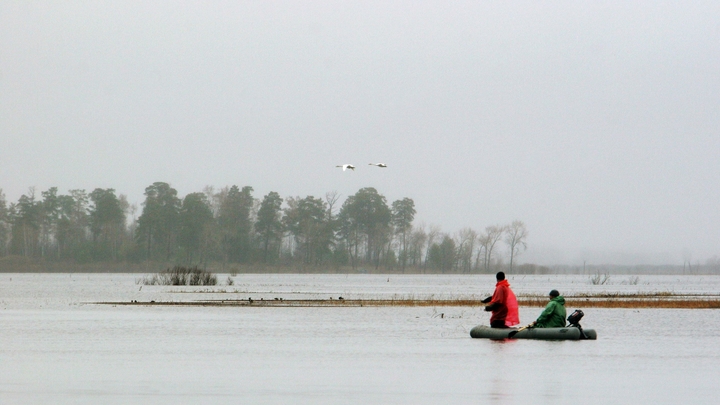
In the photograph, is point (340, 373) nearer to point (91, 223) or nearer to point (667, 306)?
point (667, 306)

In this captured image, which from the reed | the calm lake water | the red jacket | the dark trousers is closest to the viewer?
the calm lake water

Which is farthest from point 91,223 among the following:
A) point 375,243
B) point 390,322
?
→ point 390,322

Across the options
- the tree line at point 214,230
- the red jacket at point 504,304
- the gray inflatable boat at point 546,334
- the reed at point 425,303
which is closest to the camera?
the red jacket at point 504,304

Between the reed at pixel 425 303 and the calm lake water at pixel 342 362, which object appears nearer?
the calm lake water at pixel 342 362

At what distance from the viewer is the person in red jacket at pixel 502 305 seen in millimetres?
29906

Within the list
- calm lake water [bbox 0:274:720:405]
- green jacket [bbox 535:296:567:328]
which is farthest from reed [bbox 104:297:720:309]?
green jacket [bbox 535:296:567:328]

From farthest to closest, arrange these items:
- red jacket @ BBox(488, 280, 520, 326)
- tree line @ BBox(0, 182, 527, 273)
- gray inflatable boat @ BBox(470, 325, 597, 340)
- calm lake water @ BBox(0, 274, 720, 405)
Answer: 1. tree line @ BBox(0, 182, 527, 273)
2. gray inflatable boat @ BBox(470, 325, 597, 340)
3. red jacket @ BBox(488, 280, 520, 326)
4. calm lake water @ BBox(0, 274, 720, 405)

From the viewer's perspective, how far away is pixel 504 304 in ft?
99.4

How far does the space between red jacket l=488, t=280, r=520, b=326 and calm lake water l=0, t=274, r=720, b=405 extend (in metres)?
0.81

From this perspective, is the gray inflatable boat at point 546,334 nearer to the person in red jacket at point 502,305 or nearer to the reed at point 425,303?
the person in red jacket at point 502,305

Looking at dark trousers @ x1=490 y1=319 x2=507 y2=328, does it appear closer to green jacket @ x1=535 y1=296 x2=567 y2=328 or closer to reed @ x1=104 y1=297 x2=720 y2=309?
green jacket @ x1=535 y1=296 x2=567 y2=328

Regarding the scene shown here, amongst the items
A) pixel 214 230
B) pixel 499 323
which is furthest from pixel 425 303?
pixel 214 230

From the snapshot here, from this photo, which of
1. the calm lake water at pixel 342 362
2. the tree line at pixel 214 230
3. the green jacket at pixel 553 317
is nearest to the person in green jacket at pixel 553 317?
the green jacket at pixel 553 317

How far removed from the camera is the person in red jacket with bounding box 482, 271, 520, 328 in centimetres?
→ 2991
